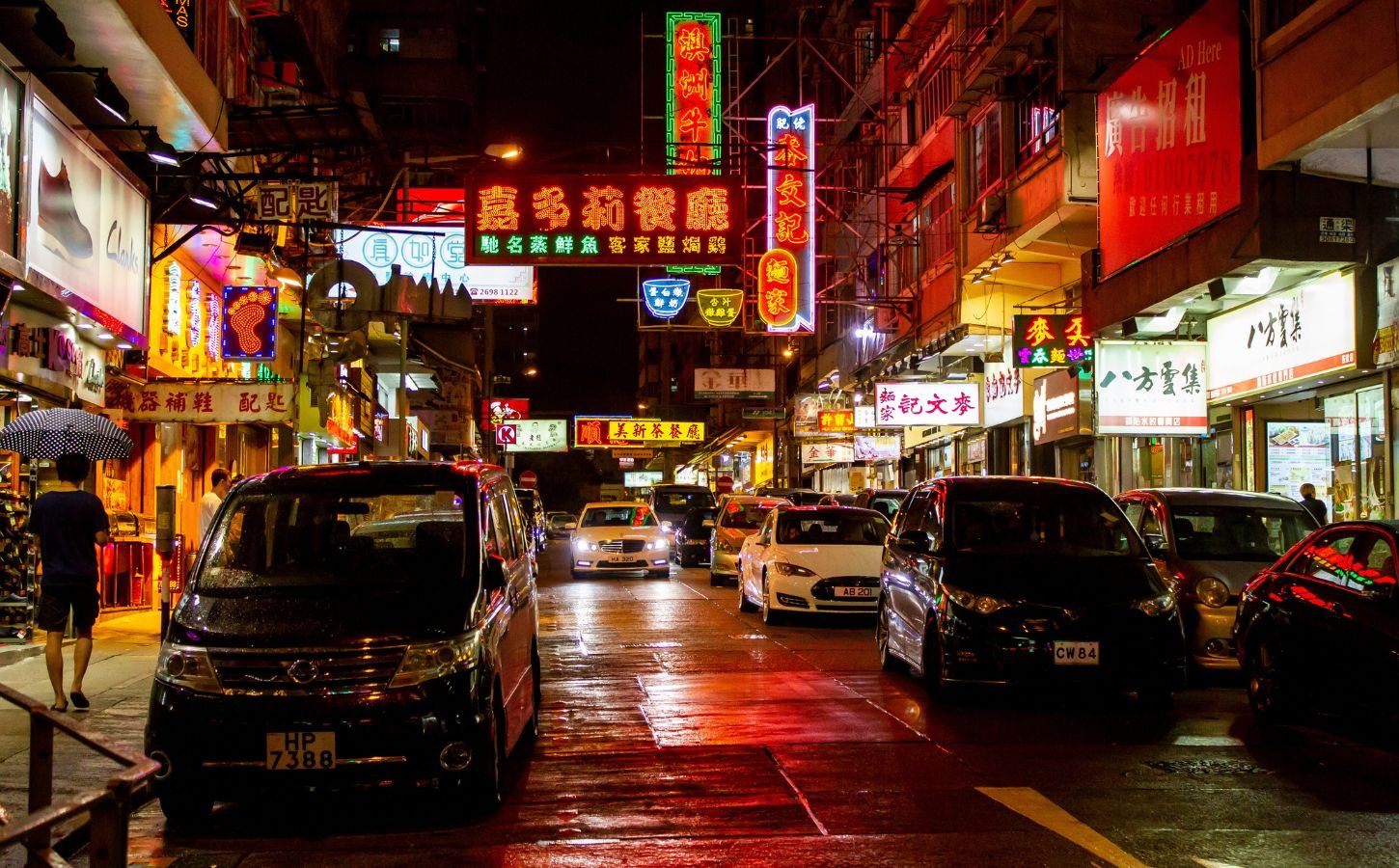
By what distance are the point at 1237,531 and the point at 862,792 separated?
7.08 meters

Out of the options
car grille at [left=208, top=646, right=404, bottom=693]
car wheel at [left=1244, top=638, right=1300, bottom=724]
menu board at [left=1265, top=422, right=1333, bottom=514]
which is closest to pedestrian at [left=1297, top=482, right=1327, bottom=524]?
menu board at [left=1265, top=422, right=1333, bottom=514]

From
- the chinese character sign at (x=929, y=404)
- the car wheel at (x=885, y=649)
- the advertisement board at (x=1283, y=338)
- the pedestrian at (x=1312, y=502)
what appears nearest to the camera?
the car wheel at (x=885, y=649)

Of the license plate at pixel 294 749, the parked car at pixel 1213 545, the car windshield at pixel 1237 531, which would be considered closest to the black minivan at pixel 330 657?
the license plate at pixel 294 749

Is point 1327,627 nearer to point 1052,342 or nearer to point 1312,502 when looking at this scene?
point 1312,502

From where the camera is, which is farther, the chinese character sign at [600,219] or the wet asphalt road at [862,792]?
the chinese character sign at [600,219]

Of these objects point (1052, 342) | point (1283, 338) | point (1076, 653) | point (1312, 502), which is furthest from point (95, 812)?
point (1052, 342)

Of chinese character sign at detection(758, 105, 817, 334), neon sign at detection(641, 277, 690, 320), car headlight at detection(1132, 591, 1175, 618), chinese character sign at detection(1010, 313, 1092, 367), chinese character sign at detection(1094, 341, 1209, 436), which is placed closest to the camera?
car headlight at detection(1132, 591, 1175, 618)

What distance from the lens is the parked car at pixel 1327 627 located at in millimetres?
8383

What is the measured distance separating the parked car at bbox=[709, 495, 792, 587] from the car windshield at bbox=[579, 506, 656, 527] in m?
3.60

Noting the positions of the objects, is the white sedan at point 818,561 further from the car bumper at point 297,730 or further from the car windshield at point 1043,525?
the car bumper at point 297,730

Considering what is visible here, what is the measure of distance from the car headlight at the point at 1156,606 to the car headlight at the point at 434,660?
18.5 feet

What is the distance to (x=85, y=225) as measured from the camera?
14.0 metres

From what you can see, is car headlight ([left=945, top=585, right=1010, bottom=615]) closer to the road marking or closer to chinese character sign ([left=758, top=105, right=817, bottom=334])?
the road marking

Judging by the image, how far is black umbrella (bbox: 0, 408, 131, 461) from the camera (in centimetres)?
1227
